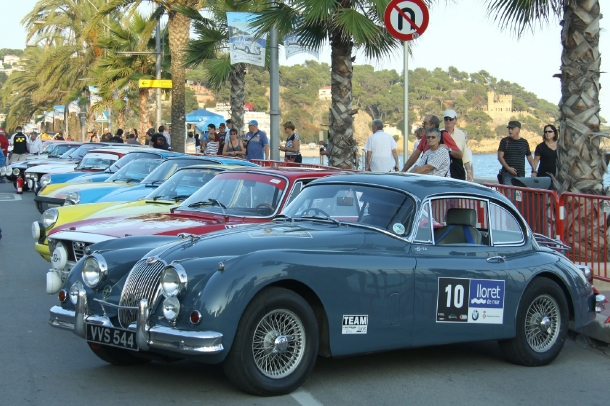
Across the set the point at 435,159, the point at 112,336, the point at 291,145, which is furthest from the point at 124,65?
the point at 112,336

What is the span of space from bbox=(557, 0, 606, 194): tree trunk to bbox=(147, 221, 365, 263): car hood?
6.08 metres

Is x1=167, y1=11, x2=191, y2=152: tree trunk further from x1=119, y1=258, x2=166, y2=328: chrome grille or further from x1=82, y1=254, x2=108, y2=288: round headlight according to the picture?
x1=119, y1=258, x2=166, y2=328: chrome grille

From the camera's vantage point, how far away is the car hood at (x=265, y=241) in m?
5.69

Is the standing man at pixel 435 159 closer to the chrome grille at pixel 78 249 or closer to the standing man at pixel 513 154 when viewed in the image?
the standing man at pixel 513 154

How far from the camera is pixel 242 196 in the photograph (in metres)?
8.62

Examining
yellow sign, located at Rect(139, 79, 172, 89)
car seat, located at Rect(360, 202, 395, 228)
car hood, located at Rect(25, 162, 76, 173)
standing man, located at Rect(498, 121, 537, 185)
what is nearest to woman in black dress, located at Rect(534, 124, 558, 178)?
standing man, located at Rect(498, 121, 537, 185)

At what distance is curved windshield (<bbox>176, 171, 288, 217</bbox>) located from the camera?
333 inches

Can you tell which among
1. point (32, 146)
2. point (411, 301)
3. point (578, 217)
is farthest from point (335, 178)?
point (32, 146)

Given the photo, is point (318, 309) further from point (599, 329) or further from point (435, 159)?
point (435, 159)

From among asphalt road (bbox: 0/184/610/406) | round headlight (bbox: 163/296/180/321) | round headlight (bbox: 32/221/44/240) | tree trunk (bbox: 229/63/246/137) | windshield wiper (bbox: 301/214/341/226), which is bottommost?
asphalt road (bbox: 0/184/610/406)

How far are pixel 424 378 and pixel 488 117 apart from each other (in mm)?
94426

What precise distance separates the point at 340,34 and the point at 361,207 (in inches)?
440

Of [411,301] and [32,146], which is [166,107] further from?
[411,301]

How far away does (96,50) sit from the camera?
49312 millimetres
